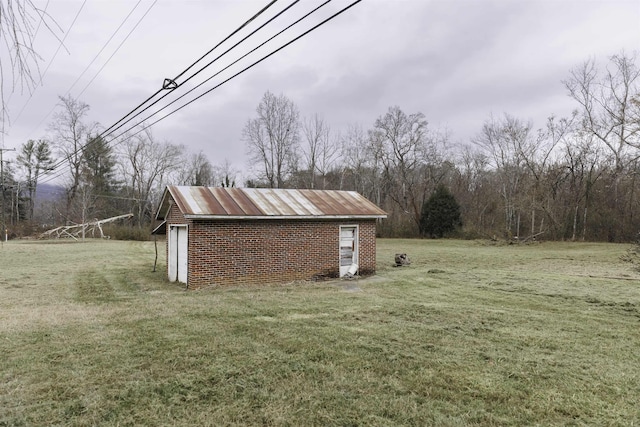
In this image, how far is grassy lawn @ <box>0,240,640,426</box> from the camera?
3.77m

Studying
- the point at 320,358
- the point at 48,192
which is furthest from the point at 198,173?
the point at 320,358

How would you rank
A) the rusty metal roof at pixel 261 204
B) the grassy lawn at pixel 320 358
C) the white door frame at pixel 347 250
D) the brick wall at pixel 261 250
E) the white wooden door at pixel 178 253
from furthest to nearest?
the white door frame at pixel 347 250, the white wooden door at pixel 178 253, the rusty metal roof at pixel 261 204, the brick wall at pixel 261 250, the grassy lawn at pixel 320 358

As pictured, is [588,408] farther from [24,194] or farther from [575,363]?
[24,194]

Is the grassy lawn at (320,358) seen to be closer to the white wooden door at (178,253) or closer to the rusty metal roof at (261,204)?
the white wooden door at (178,253)

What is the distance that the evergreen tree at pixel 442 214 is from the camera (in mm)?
37125

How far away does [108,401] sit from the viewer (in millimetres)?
3934

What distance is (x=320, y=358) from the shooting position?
5.20m

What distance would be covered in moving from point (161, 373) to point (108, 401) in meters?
0.77

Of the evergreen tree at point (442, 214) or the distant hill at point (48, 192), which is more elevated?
the distant hill at point (48, 192)

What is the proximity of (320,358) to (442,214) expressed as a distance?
3399 centimetres

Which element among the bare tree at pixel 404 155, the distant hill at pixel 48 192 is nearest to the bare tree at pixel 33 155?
the distant hill at pixel 48 192

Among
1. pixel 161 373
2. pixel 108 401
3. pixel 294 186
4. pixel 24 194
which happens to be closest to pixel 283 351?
pixel 161 373

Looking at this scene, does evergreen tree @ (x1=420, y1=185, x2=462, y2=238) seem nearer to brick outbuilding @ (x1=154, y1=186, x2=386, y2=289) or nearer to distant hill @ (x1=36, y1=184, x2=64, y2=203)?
brick outbuilding @ (x1=154, y1=186, x2=386, y2=289)

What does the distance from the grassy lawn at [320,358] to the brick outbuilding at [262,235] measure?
1.44 metres
